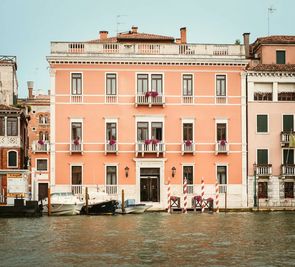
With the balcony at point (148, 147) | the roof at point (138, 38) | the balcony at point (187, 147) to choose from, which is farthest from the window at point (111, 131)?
the roof at point (138, 38)

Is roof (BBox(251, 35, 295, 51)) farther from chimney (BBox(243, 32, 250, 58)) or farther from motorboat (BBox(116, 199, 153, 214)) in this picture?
motorboat (BBox(116, 199, 153, 214))

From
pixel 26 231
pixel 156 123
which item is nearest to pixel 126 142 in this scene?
pixel 156 123

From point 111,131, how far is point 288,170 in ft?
34.6

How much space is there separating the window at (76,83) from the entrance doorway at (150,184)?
5793 mm

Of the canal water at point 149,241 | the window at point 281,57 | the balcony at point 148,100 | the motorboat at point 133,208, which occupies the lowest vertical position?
the canal water at point 149,241

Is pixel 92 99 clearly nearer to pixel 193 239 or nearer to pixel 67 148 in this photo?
pixel 67 148

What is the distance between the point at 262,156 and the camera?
46969mm

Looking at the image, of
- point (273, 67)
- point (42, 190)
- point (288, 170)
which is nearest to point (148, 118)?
point (273, 67)

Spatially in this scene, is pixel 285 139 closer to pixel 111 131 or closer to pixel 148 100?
pixel 148 100

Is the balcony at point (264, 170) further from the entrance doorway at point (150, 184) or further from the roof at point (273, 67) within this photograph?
the entrance doorway at point (150, 184)

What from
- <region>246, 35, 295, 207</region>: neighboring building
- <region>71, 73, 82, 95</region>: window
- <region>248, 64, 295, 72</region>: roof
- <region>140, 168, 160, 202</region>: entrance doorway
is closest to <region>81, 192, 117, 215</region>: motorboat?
<region>140, 168, 160, 202</region>: entrance doorway

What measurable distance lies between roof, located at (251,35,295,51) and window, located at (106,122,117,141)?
10622mm

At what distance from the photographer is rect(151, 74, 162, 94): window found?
46219 mm

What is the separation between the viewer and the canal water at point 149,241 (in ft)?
70.5
